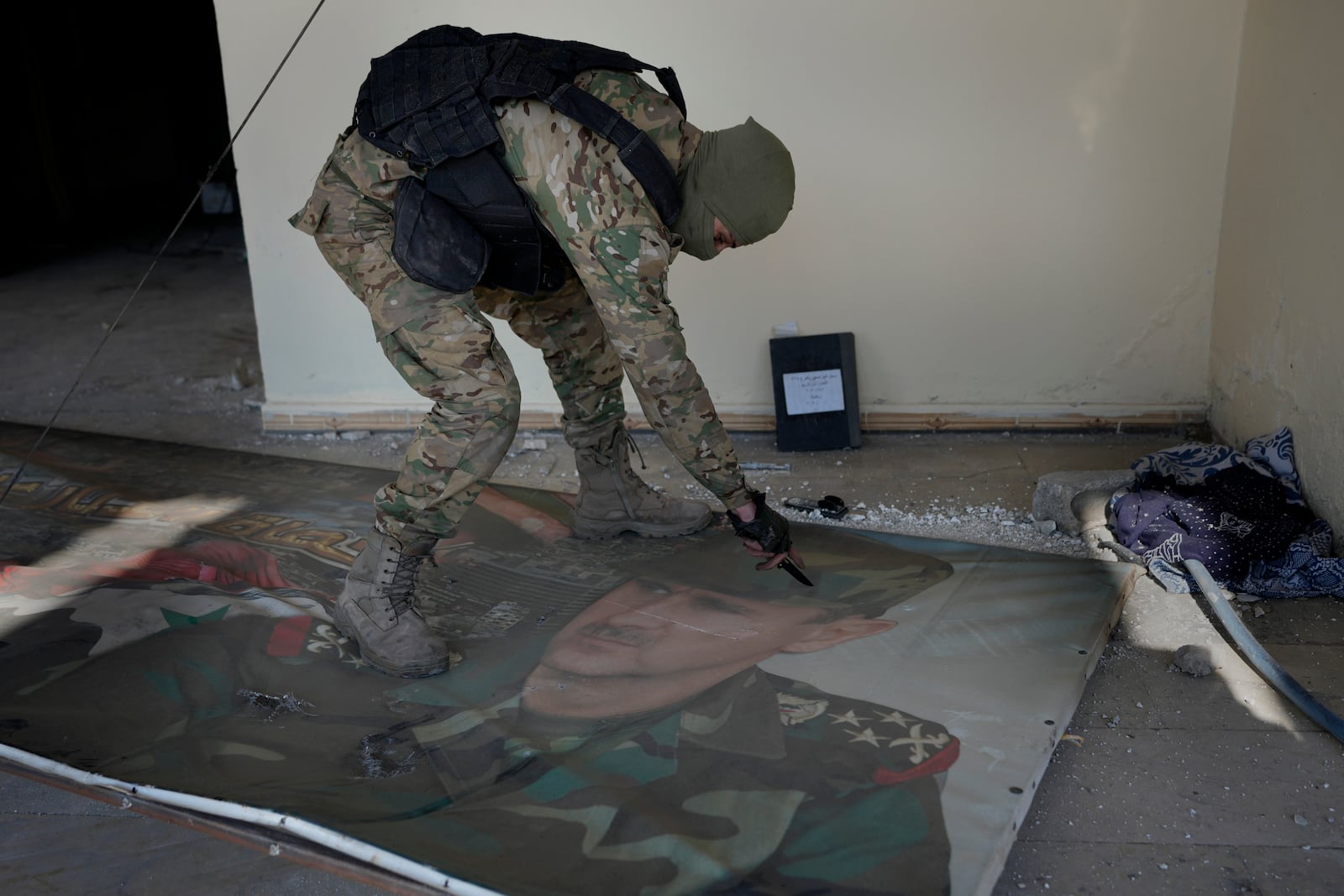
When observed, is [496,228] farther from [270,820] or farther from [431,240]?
[270,820]

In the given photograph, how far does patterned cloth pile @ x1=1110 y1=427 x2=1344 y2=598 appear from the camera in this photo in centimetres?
268

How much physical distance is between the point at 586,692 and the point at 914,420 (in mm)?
1993

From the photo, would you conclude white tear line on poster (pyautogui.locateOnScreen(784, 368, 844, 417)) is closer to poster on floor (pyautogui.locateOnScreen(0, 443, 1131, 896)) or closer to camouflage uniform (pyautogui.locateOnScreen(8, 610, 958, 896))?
poster on floor (pyautogui.locateOnScreen(0, 443, 1131, 896))

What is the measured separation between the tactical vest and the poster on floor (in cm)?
85

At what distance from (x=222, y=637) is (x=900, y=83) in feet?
8.38

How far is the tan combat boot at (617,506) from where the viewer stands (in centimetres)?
298

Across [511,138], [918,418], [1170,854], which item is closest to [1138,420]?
[918,418]

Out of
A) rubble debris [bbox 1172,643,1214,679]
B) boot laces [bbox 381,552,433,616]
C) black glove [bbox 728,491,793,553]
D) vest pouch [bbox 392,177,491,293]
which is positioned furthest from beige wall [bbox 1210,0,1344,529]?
boot laces [bbox 381,552,433,616]

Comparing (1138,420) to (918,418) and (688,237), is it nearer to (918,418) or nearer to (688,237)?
(918,418)

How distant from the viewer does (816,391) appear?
3.77m

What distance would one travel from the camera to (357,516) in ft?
10.2

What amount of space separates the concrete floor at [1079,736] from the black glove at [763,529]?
683 mm

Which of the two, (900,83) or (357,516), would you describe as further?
(900,83)

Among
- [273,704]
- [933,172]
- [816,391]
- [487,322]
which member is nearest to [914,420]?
[816,391]
